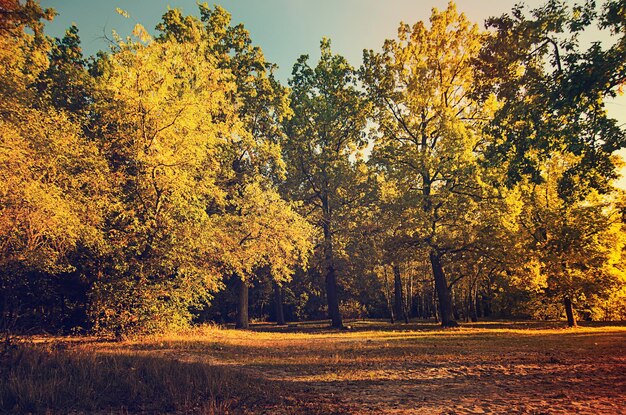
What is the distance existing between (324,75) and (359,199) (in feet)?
36.9

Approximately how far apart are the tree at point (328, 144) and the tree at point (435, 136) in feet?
12.3

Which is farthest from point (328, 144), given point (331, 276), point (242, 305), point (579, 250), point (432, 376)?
point (432, 376)

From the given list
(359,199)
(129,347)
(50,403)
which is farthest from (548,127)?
(359,199)

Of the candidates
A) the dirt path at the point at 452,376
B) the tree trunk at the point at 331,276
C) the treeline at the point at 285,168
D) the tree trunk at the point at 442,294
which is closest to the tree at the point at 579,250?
the treeline at the point at 285,168

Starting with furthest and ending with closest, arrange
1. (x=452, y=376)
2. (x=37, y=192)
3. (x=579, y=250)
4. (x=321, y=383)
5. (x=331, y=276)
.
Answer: (x=331, y=276)
(x=579, y=250)
(x=37, y=192)
(x=452, y=376)
(x=321, y=383)

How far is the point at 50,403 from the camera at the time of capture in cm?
743

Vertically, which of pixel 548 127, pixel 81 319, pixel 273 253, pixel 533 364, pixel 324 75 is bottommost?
pixel 533 364

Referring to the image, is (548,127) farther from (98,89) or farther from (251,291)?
(251,291)

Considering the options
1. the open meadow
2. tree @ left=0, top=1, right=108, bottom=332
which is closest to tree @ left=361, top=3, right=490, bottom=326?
the open meadow

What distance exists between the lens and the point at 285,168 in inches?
1180

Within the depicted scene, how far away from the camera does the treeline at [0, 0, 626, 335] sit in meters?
13.5

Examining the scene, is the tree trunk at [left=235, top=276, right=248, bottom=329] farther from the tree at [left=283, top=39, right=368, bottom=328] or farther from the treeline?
the tree at [left=283, top=39, right=368, bottom=328]

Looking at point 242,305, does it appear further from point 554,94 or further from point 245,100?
point 554,94

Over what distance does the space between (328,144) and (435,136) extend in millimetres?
9474
